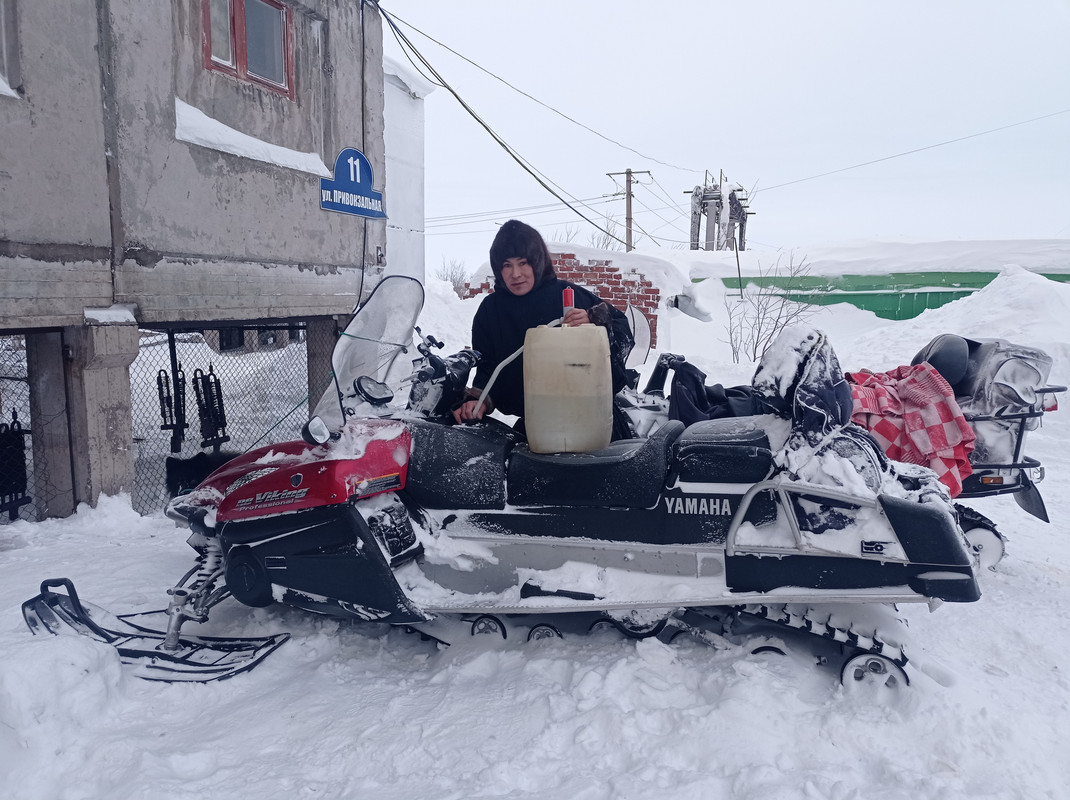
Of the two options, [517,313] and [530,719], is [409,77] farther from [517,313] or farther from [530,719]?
[530,719]

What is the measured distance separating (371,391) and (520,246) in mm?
1136

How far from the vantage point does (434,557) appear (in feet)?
9.53

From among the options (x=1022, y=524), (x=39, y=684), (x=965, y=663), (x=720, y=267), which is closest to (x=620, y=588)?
(x=965, y=663)

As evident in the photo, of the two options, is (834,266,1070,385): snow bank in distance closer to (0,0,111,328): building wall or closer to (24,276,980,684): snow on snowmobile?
(24,276,980,684): snow on snowmobile

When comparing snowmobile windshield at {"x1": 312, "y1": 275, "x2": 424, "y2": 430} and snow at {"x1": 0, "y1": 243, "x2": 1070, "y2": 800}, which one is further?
snowmobile windshield at {"x1": 312, "y1": 275, "x2": 424, "y2": 430}

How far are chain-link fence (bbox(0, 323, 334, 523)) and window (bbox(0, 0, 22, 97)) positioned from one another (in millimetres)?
1869

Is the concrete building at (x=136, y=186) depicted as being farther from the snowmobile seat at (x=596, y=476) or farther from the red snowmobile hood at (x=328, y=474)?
the snowmobile seat at (x=596, y=476)

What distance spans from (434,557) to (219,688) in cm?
90

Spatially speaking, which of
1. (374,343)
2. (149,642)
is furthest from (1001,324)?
(149,642)

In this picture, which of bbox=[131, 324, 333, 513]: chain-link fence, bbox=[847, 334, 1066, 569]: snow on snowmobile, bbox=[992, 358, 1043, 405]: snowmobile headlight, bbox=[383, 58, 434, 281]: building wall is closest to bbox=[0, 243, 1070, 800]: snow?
bbox=[847, 334, 1066, 569]: snow on snowmobile

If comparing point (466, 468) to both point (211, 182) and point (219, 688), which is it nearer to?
point (219, 688)

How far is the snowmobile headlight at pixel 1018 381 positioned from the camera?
3885 mm

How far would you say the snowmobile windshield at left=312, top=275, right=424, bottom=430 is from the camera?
2924 mm

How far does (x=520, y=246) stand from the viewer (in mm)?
3578
